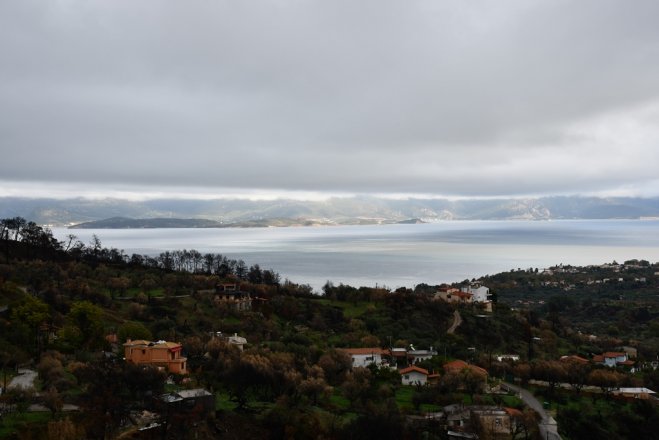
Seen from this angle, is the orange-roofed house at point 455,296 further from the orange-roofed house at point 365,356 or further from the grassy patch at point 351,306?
the orange-roofed house at point 365,356

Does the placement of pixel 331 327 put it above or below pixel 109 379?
below

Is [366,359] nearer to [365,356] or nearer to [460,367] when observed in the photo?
[365,356]

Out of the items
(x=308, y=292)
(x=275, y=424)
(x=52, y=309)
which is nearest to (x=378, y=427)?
(x=275, y=424)

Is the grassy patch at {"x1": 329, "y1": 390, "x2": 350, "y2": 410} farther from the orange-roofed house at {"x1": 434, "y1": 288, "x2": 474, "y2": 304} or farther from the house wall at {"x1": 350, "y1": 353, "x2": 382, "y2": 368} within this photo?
the orange-roofed house at {"x1": 434, "y1": 288, "x2": 474, "y2": 304}

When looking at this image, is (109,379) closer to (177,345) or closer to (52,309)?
(177,345)

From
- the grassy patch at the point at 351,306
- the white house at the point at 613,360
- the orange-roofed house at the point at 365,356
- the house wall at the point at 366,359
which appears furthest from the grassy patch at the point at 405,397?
the grassy patch at the point at 351,306

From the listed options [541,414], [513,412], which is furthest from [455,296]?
[513,412]

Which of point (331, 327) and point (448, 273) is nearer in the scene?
point (331, 327)

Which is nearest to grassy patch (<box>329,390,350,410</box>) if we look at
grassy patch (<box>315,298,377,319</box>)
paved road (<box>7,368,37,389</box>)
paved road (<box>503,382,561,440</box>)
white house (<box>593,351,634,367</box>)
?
paved road (<box>503,382,561,440</box>)

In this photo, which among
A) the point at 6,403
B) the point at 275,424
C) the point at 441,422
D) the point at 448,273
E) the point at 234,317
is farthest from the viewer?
the point at 448,273
